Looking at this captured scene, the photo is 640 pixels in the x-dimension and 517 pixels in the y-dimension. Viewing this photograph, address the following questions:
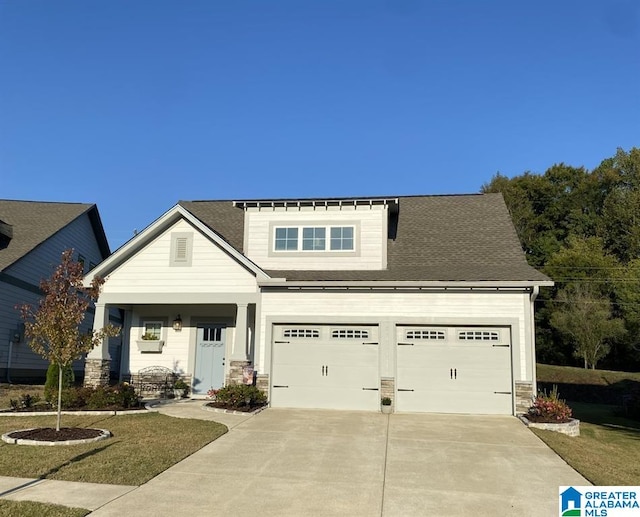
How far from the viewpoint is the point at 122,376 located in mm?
17656

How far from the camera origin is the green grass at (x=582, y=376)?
28.6m

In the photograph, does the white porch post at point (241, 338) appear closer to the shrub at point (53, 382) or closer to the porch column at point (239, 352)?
the porch column at point (239, 352)

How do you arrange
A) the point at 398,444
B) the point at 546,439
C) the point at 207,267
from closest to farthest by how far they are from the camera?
the point at 398,444 → the point at 546,439 → the point at 207,267

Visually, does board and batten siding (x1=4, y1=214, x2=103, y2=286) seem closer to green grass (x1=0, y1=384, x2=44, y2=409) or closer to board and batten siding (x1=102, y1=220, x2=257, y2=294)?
green grass (x1=0, y1=384, x2=44, y2=409)

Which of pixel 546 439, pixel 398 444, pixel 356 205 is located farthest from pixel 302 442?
pixel 356 205

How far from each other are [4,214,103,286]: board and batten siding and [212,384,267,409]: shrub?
933cm

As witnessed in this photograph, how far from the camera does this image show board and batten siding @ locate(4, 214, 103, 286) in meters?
21.2

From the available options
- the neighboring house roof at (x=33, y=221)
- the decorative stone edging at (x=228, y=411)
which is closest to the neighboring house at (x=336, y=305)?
the decorative stone edging at (x=228, y=411)

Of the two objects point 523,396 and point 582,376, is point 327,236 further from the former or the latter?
point 582,376

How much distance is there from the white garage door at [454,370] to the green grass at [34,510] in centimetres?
989

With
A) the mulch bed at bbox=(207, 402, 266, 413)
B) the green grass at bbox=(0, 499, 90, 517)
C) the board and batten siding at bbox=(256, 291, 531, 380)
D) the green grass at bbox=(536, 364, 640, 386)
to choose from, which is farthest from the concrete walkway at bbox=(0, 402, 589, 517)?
the green grass at bbox=(536, 364, 640, 386)

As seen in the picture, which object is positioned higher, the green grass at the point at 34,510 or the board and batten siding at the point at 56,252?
the board and batten siding at the point at 56,252

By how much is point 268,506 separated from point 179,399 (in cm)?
1082

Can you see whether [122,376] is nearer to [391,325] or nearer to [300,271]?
[300,271]
